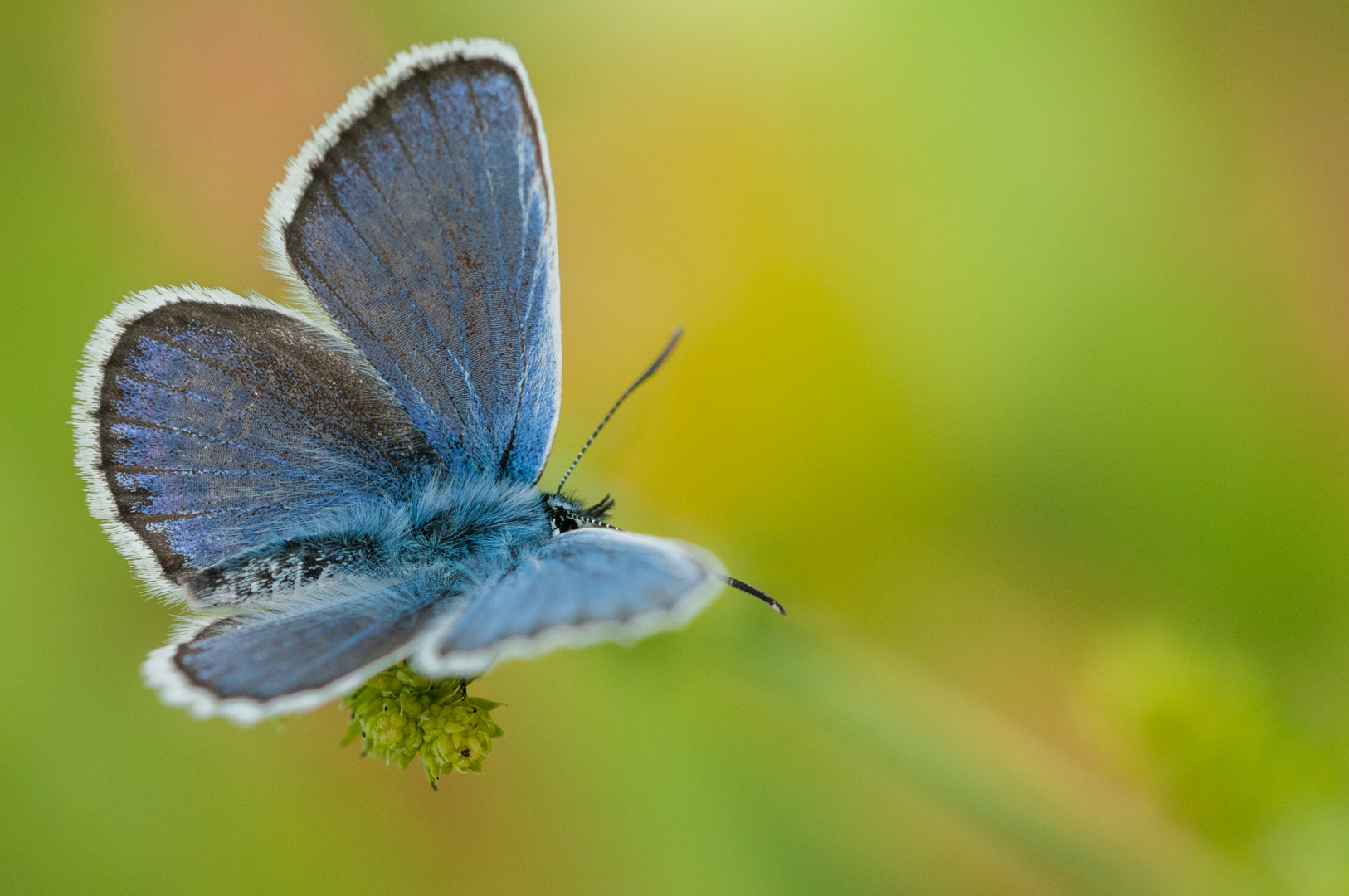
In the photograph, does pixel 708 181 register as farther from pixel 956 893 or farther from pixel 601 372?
pixel 956 893

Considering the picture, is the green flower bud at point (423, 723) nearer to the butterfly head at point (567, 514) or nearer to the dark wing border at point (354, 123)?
the butterfly head at point (567, 514)

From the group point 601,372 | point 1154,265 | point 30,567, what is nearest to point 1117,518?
point 1154,265

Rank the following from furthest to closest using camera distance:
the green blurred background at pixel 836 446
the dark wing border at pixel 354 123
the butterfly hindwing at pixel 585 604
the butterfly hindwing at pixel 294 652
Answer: the green blurred background at pixel 836 446 → the dark wing border at pixel 354 123 → the butterfly hindwing at pixel 294 652 → the butterfly hindwing at pixel 585 604

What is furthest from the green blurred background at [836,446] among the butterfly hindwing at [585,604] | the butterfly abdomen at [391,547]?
the butterfly hindwing at [585,604]

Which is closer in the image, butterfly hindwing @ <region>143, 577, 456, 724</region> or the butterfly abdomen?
butterfly hindwing @ <region>143, 577, 456, 724</region>

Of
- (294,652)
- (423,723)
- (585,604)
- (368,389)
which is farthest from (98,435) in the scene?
(585,604)

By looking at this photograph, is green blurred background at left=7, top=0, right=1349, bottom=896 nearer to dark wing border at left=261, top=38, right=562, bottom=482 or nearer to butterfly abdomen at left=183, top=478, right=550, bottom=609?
butterfly abdomen at left=183, top=478, right=550, bottom=609

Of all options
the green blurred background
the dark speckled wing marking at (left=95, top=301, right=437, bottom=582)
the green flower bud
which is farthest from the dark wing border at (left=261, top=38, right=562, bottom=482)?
the green blurred background
